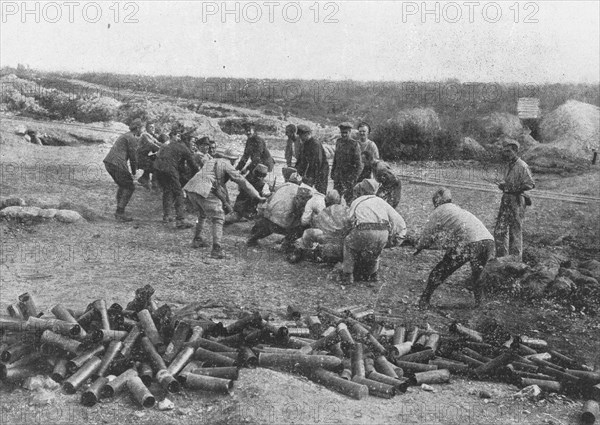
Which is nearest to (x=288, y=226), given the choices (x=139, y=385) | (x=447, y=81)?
(x=139, y=385)

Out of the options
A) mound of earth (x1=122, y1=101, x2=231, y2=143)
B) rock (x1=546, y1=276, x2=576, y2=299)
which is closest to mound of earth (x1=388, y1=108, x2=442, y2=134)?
mound of earth (x1=122, y1=101, x2=231, y2=143)

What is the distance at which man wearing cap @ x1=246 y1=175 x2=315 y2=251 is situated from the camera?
30.1 ft

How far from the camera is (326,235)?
8.76 m

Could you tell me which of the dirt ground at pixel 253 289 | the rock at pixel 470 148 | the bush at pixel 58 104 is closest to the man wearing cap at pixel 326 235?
the dirt ground at pixel 253 289

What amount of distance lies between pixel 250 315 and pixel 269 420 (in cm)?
166

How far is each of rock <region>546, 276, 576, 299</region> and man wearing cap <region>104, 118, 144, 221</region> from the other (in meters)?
7.80

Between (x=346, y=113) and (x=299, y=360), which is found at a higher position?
(x=346, y=113)

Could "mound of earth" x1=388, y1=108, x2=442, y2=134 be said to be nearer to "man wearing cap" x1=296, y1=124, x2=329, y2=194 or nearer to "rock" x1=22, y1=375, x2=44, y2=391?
"man wearing cap" x1=296, y1=124, x2=329, y2=194

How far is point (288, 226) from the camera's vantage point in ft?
30.3

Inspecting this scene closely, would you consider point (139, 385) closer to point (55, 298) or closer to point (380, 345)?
point (380, 345)

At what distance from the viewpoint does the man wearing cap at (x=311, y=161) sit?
37.0 feet

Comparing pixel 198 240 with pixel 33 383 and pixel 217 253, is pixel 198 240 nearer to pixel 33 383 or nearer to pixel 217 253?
pixel 217 253

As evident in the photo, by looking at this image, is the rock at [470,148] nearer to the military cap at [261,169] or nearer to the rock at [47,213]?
the military cap at [261,169]

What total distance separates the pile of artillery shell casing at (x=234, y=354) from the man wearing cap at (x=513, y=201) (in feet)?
9.12
